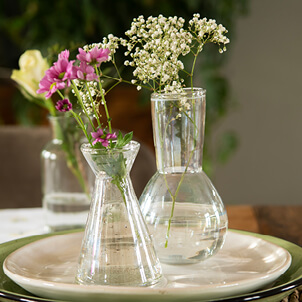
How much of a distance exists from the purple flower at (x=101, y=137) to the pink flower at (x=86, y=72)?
0.05 metres

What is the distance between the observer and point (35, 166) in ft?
5.25

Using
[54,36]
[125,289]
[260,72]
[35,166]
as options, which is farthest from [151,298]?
[260,72]

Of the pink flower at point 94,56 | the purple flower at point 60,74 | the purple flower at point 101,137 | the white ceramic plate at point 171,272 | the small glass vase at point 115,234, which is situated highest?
the pink flower at point 94,56

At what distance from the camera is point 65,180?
1.04 meters

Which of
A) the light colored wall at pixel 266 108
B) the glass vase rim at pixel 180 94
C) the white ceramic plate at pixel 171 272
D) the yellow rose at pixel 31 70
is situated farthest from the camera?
the light colored wall at pixel 266 108

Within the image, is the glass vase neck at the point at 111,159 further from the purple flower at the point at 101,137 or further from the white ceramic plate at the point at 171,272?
the white ceramic plate at the point at 171,272

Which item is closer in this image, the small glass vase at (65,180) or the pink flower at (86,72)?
the pink flower at (86,72)

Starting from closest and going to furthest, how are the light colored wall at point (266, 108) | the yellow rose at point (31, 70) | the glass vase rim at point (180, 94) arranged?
the glass vase rim at point (180, 94) → the yellow rose at point (31, 70) → the light colored wall at point (266, 108)

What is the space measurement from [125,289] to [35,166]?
111cm

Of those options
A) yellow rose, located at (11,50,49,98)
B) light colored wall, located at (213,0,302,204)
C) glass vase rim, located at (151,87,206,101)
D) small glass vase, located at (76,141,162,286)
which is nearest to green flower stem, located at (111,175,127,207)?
small glass vase, located at (76,141,162,286)

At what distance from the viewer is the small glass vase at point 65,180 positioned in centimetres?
103

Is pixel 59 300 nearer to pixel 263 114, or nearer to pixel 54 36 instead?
pixel 54 36

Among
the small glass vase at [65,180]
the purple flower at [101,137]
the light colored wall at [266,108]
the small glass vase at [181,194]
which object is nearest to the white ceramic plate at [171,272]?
the small glass vase at [181,194]

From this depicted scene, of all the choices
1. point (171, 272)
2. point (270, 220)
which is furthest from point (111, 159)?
point (270, 220)
